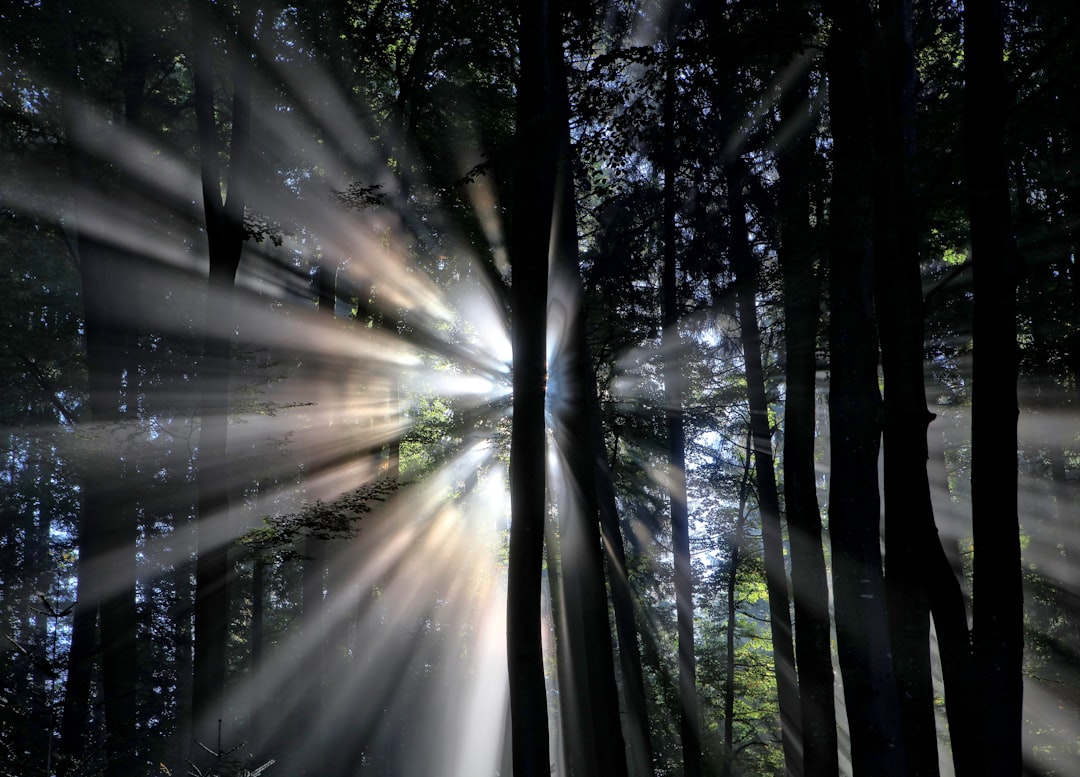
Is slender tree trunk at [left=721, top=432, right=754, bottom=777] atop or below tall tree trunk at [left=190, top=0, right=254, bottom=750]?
below

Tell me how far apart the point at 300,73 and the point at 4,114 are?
13.8 ft

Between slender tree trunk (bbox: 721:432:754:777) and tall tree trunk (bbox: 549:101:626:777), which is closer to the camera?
tall tree trunk (bbox: 549:101:626:777)

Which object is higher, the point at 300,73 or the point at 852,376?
the point at 300,73

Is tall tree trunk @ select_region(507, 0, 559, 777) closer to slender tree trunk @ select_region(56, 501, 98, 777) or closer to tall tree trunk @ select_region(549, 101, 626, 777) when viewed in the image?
tall tree trunk @ select_region(549, 101, 626, 777)

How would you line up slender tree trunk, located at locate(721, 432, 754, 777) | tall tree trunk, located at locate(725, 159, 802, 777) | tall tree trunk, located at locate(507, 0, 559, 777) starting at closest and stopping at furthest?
tall tree trunk, located at locate(507, 0, 559, 777) → tall tree trunk, located at locate(725, 159, 802, 777) → slender tree trunk, located at locate(721, 432, 754, 777)

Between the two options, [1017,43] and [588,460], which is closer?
[588,460]

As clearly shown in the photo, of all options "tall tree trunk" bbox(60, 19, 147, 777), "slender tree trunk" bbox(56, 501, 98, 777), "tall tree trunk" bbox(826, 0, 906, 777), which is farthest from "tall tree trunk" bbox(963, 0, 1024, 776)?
"slender tree trunk" bbox(56, 501, 98, 777)

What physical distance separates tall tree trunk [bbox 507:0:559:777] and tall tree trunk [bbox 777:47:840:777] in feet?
10.1

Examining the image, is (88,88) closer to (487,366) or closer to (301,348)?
Answer: (301,348)

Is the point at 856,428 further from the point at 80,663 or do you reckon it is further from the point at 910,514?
the point at 80,663

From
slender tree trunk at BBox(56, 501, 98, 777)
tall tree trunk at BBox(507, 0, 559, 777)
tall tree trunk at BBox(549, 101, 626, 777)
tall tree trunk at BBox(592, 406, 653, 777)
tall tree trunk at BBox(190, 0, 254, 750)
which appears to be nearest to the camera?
tall tree trunk at BBox(507, 0, 559, 777)

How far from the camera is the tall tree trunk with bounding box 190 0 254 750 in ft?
24.6

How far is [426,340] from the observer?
16.5 m

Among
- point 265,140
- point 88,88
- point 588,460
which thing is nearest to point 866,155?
point 588,460
